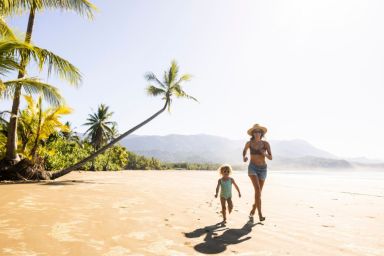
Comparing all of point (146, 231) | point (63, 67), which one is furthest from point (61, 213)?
point (63, 67)

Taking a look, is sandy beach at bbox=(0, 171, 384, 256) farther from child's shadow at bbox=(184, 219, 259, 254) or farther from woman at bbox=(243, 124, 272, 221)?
woman at bbox=(243, 124, 272, 221)

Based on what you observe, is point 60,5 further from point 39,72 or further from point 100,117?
point 100,117

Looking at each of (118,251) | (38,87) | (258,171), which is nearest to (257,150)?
(258,171)

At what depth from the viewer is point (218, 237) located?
4.68 metres

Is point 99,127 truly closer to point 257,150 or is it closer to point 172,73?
point 172,73

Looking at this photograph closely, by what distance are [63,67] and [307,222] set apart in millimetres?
8573

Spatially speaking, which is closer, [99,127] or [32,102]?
[32,102]

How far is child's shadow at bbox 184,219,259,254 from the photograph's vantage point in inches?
161

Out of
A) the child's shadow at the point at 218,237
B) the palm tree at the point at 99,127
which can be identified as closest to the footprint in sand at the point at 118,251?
the child's shadow at the point at 218,237

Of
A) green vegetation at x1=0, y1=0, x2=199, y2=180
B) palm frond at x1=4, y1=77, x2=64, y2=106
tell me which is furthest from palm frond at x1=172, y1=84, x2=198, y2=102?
palm frond at x1=4, y1=77, x2=64, y2=106

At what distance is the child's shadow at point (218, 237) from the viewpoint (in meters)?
4.08

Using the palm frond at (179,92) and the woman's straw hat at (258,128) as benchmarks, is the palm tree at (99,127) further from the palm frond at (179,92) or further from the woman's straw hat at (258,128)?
the woman's straw hat at (258,128)

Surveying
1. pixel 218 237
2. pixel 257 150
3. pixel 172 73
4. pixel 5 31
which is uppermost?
pixel 172 73

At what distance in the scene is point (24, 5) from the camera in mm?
8961
